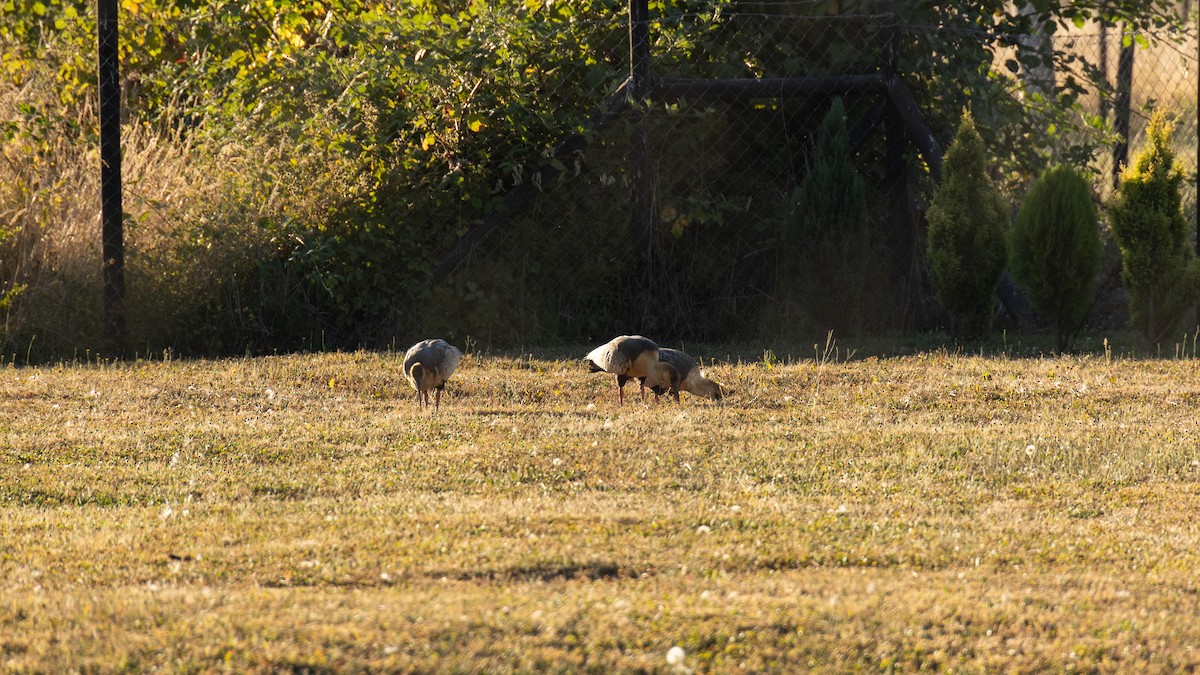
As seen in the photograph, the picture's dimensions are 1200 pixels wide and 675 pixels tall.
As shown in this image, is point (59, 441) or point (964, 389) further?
point (964, 389)

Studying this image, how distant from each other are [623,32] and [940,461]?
5.48 m

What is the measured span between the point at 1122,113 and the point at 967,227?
4.07 metres

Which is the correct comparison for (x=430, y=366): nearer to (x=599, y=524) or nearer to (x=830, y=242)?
(x=599, y=524)

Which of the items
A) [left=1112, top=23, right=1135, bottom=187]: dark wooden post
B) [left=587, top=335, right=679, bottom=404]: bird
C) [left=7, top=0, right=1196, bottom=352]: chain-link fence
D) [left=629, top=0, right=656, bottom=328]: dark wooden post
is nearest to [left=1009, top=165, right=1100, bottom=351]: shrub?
[left=7, top=0, right=1196, bottom=352]: chain-link fence

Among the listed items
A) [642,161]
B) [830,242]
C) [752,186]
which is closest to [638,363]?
[642,161]

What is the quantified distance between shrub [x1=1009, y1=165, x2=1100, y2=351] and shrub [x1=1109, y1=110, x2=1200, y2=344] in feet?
0.96

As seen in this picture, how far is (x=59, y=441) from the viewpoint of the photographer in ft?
22.9

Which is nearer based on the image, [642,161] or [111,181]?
[111,181]

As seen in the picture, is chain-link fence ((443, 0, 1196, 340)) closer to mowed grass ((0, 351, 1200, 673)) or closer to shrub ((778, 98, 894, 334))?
shrub ((778, 98, 894, 334))

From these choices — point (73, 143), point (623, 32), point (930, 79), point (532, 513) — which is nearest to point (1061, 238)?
point (930, 79)

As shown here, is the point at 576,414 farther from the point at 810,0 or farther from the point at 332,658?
the point at 810,0

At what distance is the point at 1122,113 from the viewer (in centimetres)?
1357

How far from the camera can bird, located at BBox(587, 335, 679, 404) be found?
25.7ft

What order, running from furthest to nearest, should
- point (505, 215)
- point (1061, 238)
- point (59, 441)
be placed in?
1. point (505, 215)
2. point (1061, 238)
3. point (59, 441)
